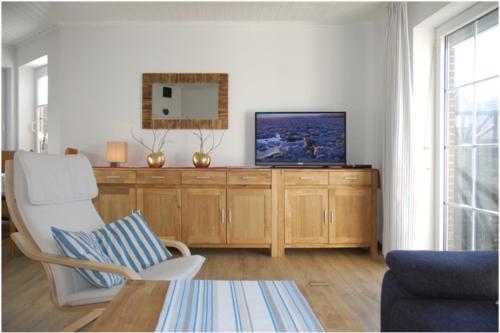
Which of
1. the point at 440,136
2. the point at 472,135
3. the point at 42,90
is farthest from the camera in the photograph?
the point at 42,90

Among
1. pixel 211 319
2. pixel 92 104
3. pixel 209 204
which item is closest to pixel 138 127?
pixel 92 104

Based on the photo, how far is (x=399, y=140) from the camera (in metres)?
3.62

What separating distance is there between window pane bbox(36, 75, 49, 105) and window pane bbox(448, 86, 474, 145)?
5002mm

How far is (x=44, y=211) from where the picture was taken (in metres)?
2.12

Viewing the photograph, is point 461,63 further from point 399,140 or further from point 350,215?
point 350,215

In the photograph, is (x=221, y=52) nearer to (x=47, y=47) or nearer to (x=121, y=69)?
(x=121, y=69)

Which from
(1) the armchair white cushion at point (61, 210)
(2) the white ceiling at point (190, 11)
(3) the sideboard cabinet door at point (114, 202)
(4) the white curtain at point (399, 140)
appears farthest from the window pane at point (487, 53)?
(3) the sideboard cabinet door at point (114, 202)

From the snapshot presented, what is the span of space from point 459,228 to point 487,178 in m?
0.62

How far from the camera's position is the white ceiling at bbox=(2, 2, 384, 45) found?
396 cm

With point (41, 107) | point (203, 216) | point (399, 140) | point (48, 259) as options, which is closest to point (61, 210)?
point (48, 259)

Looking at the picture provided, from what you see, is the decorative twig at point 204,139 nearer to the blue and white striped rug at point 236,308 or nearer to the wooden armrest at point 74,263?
the wooden armrest at point 74,263

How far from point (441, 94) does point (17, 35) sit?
192 inches

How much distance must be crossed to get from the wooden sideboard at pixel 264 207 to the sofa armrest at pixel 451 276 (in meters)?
2.34

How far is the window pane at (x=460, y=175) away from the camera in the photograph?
10.3 ft
